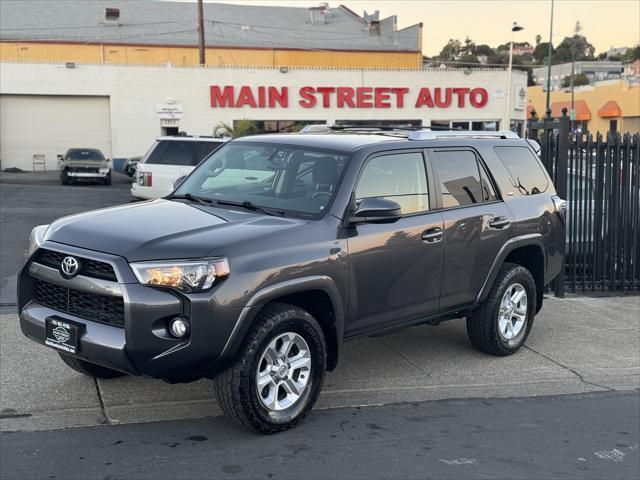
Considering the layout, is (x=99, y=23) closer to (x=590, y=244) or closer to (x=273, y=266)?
(x=590, y=244)

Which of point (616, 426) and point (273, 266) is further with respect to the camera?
point (616, 426)

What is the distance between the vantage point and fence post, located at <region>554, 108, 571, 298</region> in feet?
31.5

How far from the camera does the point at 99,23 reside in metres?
53.8

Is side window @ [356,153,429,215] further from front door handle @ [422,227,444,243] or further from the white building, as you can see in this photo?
the white building

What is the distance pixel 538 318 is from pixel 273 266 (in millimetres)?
4656

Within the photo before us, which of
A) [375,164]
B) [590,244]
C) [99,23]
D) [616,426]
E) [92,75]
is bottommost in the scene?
[616,426]

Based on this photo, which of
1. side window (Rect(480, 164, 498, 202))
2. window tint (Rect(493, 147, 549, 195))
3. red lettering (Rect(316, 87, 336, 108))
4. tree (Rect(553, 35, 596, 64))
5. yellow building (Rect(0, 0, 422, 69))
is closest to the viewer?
side window (Rect(480, 164, 498, 202))

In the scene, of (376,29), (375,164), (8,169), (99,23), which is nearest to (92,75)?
(8,169)

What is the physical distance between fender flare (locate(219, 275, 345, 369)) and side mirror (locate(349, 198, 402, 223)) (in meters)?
0.50

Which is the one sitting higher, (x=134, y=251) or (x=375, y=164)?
(x=375, y=164)

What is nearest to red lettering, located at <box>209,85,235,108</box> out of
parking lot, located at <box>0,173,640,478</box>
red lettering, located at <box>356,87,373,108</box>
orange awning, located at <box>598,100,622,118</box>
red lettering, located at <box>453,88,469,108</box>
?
red lettering, located at <box>356,87,373,108</box>

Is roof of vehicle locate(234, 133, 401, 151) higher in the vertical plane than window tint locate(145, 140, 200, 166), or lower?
higher

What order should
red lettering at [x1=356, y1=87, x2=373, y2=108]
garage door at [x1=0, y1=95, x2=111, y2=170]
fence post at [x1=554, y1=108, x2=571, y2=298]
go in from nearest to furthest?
fence post at [x1=554, y1=108, x2=571, y2=298]
garage door at [x1=0, y1=95, x2=111, y2=170]
red lettering at [x1=356, y1=87, x2=373, y2=108]

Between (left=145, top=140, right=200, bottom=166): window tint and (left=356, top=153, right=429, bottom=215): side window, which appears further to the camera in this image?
(left=145, top=140, right=200, bottom=166): window tint
